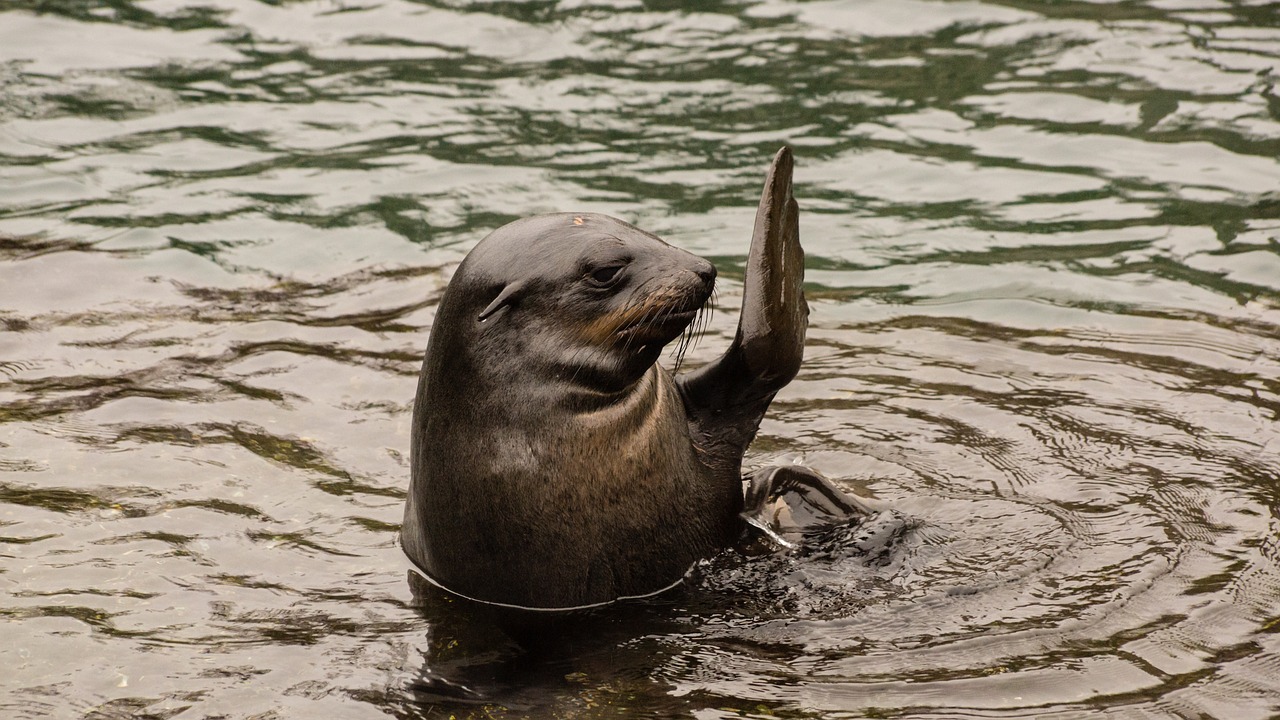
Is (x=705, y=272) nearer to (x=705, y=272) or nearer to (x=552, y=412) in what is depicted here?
(x=705, y=272)

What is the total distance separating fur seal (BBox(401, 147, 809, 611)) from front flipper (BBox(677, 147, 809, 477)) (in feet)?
0.04

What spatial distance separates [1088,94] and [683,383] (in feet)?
22.6

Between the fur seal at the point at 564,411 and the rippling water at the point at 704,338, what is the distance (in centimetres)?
28

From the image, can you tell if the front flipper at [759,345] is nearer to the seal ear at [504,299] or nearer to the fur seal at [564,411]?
the fur seal at [564,411]

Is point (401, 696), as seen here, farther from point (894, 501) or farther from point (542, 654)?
point (894, 501)

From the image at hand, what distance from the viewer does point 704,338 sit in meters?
8.28

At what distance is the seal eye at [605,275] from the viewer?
5.38 metres

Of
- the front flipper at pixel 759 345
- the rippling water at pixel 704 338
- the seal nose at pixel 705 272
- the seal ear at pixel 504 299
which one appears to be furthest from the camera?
the front flipper at pixel 759 345

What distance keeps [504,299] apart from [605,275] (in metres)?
0.37

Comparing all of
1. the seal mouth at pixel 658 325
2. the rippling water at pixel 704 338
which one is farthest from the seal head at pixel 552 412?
the rippling water at pixel 704 338

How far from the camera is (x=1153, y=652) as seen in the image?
4.98 metres

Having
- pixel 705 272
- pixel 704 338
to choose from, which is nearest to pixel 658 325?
pixel 705 272

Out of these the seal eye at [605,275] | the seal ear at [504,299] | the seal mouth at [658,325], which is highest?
the seal eye at [605,275]

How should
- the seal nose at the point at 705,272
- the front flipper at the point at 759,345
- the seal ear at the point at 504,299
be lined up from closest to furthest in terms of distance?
the seal ear at the point at 504,299
the seal nose at the point at 705,272
the front flipper at the point at 759,345
